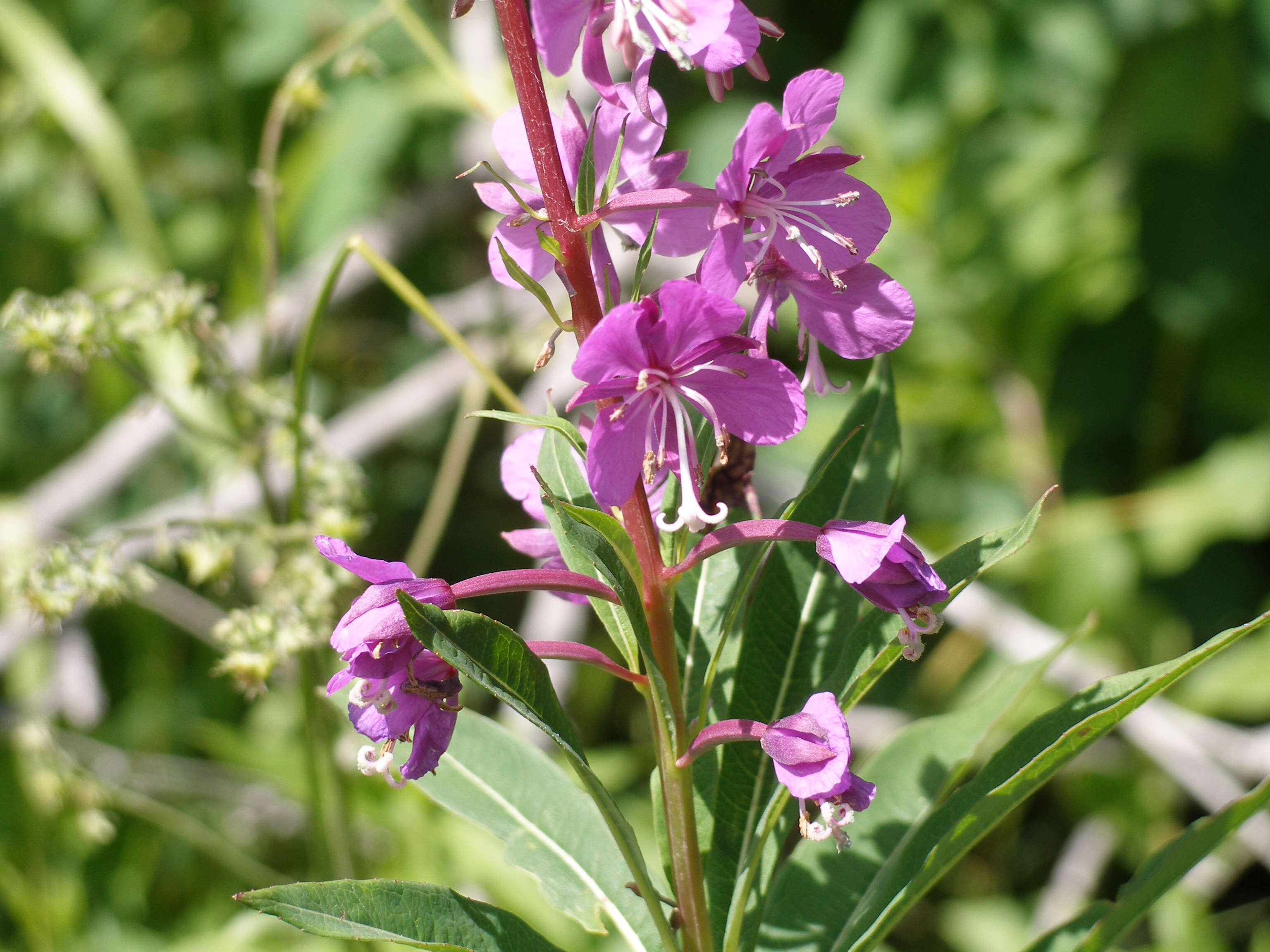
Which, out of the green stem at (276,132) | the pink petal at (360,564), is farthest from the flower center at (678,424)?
the green stem at (276,132)

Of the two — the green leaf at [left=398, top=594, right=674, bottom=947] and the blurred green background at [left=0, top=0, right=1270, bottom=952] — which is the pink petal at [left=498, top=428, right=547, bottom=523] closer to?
the green leaf at [left=398, top=594, right=674, bottom=947]

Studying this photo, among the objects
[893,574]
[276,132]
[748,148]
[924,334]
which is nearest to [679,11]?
[748,148]

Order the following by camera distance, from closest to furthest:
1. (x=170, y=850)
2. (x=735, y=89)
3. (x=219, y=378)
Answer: (x=219, y=378), (x=170, y=850), (x=735, y=89)

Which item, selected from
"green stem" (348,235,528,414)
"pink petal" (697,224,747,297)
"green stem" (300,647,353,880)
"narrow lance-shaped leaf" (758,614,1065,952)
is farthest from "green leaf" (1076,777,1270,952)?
"green stem" (300,647,353,880)

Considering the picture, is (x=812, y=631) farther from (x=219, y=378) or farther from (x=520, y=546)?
(x=219, y=378)

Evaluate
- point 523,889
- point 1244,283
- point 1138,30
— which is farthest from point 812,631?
point 1244,283

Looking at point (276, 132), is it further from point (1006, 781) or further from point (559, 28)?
point (1006, 781)
